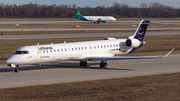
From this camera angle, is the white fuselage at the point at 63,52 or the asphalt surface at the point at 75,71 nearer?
the asphalt surface at the point at 75,71

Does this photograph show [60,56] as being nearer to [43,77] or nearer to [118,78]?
[43,77]

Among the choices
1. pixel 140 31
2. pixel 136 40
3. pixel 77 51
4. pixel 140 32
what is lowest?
pixel 77 51

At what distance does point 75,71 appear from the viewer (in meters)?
29.2

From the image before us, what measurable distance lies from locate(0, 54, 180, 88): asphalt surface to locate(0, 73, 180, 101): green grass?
88.1 inches

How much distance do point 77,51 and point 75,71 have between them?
2214 mm

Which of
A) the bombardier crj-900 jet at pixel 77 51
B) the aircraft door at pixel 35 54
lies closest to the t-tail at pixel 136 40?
the bombardier crj-900 jet at pixel 77 51

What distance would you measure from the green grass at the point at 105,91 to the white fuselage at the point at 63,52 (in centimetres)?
582

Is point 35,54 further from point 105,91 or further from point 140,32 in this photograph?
point 140,32

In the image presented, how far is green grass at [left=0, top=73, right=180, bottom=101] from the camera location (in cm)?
1829

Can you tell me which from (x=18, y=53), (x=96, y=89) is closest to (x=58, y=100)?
(x=96, y=89)

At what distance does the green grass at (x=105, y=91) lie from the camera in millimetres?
18286

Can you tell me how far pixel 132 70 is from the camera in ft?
97.8

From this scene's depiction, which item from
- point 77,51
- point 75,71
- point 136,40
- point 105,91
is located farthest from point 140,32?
point 105,91

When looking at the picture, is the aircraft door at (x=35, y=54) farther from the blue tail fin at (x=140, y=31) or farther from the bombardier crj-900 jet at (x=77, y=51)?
the blue tail fin at (x=140, y=31)
